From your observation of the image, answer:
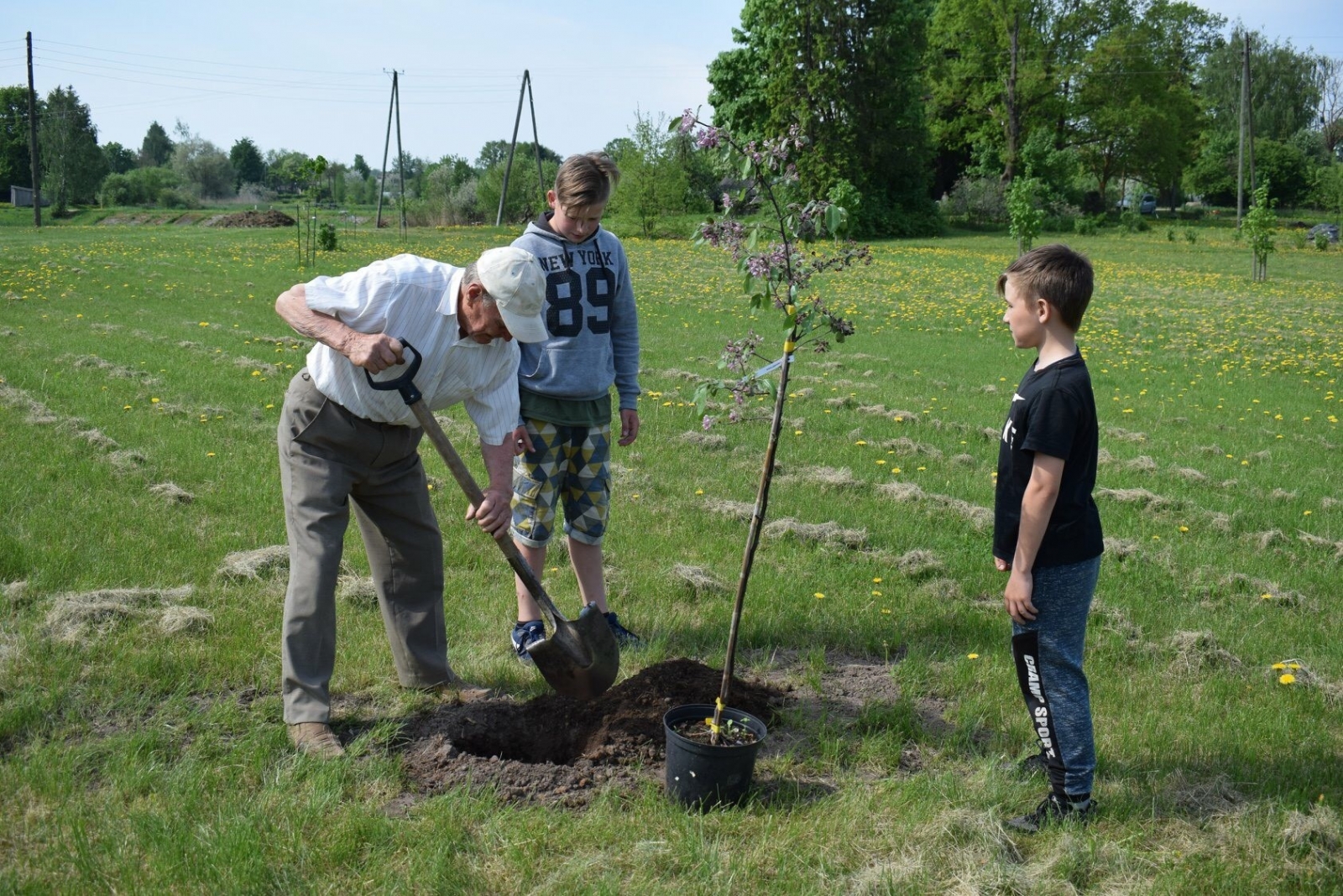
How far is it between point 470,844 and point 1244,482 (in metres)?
7.16

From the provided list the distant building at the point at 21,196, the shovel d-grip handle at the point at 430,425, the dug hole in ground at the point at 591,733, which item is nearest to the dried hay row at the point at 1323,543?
the dug hole in ground at the point at 591,733

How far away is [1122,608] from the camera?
215 inches

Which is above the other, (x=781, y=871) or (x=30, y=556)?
(x=30, y=556)

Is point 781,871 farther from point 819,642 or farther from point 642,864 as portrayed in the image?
point 819,642

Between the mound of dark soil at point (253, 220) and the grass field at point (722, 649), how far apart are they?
105 feet

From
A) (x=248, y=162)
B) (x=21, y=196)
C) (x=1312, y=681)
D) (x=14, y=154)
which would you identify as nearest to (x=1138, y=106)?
(x=1312, y=681)

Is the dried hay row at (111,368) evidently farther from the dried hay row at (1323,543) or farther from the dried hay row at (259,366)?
the dried hay row at (1323,543)

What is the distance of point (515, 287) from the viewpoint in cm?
341

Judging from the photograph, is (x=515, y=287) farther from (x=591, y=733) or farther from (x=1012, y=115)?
(x=1012, y=115)

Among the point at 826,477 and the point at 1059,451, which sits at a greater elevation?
the point at 1059,451

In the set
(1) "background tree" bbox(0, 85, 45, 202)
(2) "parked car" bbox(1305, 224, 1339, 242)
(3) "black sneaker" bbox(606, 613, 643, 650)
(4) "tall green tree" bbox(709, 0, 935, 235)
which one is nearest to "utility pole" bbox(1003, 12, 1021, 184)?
(4) "tall green tree" bbox(709, 0, 935, 235)

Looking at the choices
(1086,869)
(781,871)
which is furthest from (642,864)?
(1086,869)

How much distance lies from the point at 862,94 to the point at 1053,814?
145ft

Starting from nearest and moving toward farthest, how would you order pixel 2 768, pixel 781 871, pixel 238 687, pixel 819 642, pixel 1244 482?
pixel 781 871 → pixel 2 768 → pixel 238 687 → pixel 819 642 → pixel 1244 482
